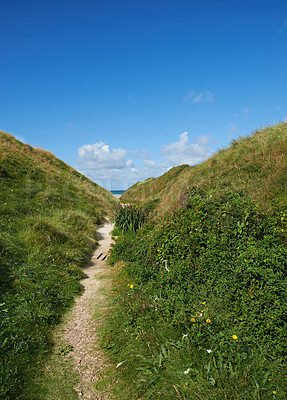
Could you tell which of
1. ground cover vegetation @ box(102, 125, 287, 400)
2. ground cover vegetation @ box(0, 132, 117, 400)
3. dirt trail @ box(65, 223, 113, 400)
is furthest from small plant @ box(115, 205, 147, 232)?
ground cover vegetation @ box(102, 125, 287, 400)

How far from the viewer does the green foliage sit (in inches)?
118

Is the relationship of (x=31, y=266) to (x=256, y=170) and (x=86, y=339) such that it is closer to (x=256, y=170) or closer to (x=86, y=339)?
(x=86, y=339)

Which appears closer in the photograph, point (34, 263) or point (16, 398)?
point (16, 398)

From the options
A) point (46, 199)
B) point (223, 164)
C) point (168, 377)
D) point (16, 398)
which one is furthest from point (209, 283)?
point (46, 199)

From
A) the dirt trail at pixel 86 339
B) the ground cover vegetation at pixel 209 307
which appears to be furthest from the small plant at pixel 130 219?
the ground cover vegetation at pixel 209 307

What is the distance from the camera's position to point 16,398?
3039mm

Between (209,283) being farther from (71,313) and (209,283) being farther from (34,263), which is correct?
(34,263)

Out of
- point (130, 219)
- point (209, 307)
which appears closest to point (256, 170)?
point (209, 307)

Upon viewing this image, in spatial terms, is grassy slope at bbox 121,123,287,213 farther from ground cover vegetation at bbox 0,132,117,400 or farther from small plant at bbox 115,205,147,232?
ground cover vegetation at bbox 0,132,117,400

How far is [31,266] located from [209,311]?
181 inches

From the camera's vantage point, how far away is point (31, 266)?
6219 millimetres

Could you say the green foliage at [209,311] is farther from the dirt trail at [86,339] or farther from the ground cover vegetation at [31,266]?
the ground cover vegetation at [31,266]

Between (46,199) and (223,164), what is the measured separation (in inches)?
345

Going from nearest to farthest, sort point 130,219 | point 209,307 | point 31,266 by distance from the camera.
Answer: point 209,307 → point 31,266 → point 130,219
